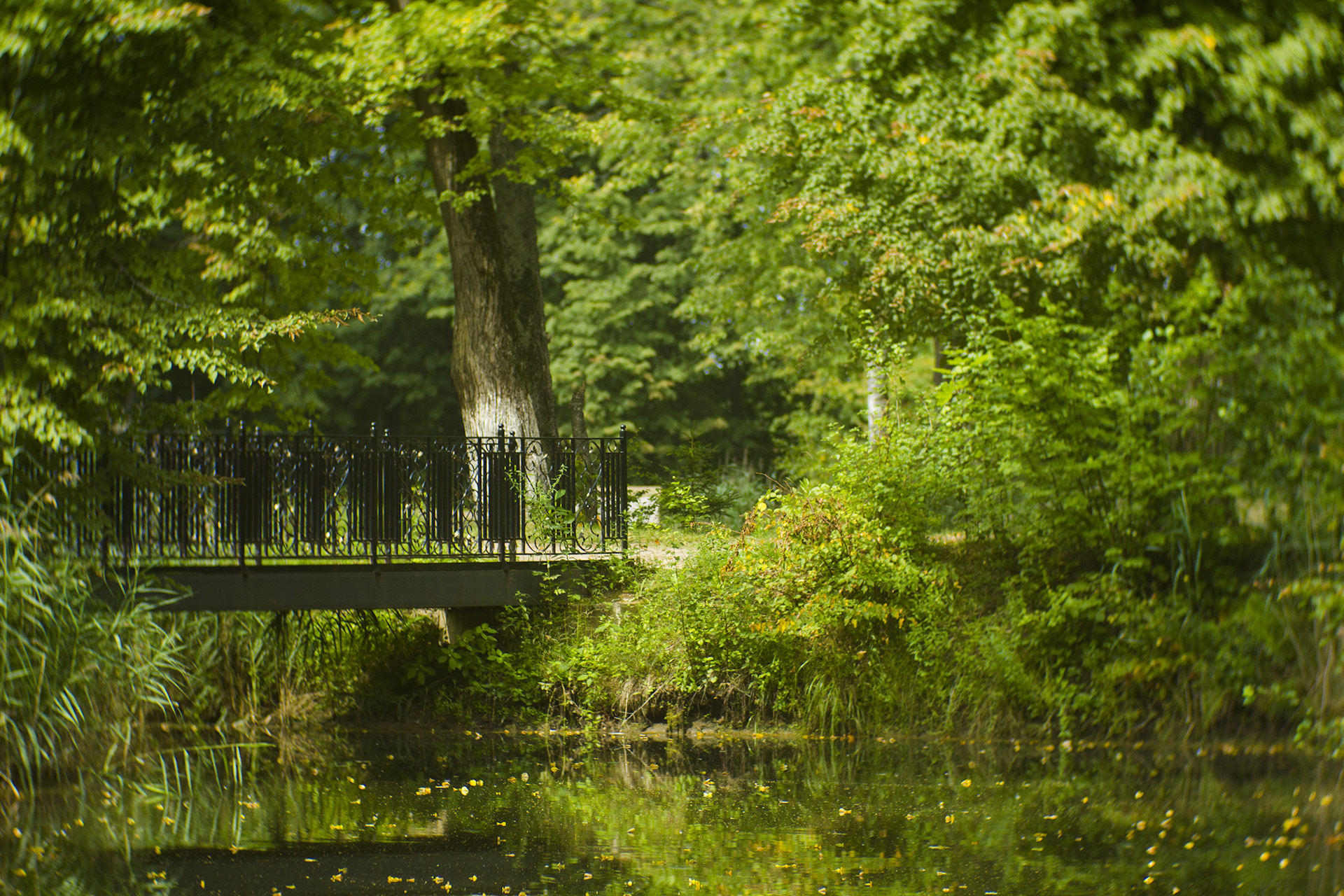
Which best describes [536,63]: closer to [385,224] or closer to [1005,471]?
[385,224]

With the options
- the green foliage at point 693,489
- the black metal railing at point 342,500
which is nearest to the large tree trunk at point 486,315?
the green foliage at point 693,489

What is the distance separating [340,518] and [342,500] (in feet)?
0.70

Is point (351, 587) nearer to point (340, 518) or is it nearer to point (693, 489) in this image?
point (340, 518)

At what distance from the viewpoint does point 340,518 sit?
32.3 ft

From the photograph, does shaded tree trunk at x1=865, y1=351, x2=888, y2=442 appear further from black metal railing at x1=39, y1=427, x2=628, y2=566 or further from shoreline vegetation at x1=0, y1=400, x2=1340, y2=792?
black metal railing at x1=39, y1=427, x2=628, y2=566

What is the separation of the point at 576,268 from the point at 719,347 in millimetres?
3778

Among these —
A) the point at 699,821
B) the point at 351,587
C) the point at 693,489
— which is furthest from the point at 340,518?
the point at 699,821

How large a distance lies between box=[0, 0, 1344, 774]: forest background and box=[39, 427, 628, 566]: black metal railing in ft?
1.71

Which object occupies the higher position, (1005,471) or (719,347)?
(719,347)

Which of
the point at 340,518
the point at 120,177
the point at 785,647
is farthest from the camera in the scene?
the point at 340,518

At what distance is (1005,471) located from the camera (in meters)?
8.81

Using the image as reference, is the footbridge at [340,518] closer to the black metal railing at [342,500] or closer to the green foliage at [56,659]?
the black metal railing at [342,500]

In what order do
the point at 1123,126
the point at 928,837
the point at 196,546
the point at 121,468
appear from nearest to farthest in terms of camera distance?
the point at 928,837, the point at 121,468, the point at 196,546, the point at 1123,126

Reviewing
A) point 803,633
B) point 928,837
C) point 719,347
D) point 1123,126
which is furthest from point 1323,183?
point 719,347
